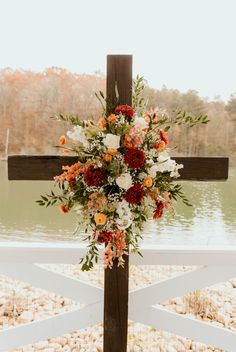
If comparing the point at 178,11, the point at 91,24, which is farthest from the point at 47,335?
the point at 178,11

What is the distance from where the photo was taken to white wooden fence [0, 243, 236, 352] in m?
1.82

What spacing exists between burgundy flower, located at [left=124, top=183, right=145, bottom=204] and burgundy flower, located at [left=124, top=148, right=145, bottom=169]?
0.21 feet

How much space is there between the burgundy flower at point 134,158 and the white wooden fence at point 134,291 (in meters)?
0.47

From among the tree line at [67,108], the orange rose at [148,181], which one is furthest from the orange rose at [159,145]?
the tree line at [67,108]

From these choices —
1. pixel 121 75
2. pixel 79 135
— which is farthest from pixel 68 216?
pixel 79 135

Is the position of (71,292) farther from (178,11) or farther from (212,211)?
(178,11)

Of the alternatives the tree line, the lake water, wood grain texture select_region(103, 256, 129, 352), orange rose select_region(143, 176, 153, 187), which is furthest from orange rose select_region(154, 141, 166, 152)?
the lake water

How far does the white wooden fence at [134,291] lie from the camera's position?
1.82 metres

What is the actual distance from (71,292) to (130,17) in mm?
4241

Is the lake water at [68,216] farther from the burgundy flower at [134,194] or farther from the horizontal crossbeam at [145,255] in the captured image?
the burgundy flower at [134,194]

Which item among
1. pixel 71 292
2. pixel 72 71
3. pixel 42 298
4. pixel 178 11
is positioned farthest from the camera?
pixel 178 11

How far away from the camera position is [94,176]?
4.85ft

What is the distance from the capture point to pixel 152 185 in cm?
154

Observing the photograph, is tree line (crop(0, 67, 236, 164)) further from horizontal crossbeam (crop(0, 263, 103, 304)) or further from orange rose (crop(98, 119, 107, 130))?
orange rose (crop(98, 119, 107, 130))
